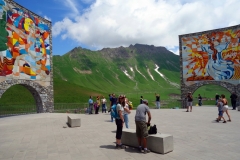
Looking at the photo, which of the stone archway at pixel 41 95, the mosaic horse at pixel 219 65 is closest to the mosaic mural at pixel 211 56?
the mosaic horse at pixel 219 65

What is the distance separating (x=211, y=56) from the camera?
97.2ft

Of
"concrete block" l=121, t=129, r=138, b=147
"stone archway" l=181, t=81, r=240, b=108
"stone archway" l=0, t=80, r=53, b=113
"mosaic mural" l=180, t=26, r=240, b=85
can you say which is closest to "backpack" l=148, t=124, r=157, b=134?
"concrete block" l=121, t=129, r=138, b=147

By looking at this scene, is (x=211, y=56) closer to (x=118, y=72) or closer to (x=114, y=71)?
(x=118, y=72)

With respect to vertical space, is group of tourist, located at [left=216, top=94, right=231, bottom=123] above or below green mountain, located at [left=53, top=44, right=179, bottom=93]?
below

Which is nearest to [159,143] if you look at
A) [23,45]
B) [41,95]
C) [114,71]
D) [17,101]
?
[23,45]

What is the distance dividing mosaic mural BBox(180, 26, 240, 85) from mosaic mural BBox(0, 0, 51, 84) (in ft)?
63.1

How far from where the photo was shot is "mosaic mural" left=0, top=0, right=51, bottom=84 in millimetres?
20656

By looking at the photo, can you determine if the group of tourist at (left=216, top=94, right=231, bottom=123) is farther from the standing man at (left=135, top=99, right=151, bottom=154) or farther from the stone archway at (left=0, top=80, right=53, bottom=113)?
the stone archway at (left=0, top=80, right=53, bottom=113)

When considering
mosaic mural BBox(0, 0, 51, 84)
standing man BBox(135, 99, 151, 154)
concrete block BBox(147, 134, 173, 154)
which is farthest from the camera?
mosaic mural BBox(0, 0, 51, 84)

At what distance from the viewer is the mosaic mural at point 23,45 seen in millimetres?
20656

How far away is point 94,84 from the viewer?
121m

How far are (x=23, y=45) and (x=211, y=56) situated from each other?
23618mm

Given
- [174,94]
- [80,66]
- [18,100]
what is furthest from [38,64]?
[80,66]

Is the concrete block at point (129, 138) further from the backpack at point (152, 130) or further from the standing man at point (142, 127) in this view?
the backpack at point (152, 130)
